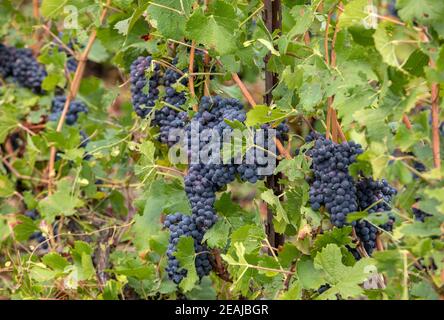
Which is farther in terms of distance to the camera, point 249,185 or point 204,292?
point 204,292

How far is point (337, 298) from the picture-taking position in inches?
74.1

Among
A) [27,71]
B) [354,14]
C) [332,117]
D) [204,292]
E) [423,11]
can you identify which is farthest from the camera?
[27,71]

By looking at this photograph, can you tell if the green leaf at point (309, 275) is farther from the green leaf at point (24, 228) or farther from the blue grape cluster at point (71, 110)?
the blue grape cluster at point (71, 110)

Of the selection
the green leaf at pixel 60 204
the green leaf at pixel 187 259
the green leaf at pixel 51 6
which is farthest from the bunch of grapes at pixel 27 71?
the green leaf at pixel 187 259

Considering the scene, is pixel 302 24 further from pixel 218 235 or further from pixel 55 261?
pixel 55 261

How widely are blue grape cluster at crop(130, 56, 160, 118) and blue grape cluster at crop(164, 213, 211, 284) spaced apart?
0.34 meters

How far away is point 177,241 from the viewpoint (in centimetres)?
216

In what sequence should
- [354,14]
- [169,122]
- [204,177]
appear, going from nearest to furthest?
1. [354,14]
2. [204,177]
3. [169,122]

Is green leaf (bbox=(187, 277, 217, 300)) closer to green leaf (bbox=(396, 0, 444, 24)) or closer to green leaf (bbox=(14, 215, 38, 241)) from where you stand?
green leaf (bbox=(14, 215, 38, 241))

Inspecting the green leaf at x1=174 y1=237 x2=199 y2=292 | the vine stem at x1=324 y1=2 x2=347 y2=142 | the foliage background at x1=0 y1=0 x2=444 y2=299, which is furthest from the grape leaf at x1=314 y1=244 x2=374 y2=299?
the green leaf at x1=174 y1=237 x2=199 y2=292

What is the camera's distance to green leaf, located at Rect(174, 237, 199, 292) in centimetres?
211

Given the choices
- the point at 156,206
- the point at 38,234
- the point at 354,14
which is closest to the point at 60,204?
the point at 38,234

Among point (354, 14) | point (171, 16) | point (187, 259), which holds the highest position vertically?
point (354, 14)

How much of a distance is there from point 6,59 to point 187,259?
1460 millimetres
